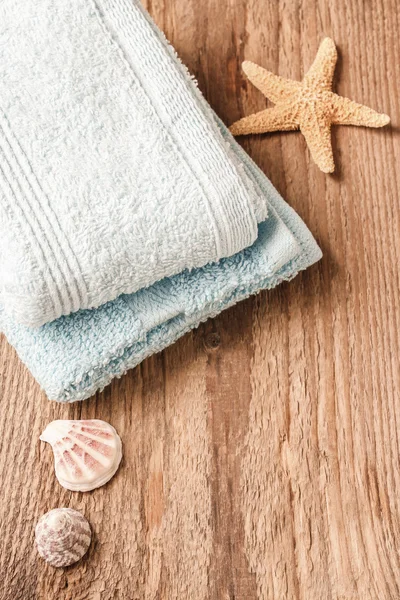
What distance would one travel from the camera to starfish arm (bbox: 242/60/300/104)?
0.92 meters

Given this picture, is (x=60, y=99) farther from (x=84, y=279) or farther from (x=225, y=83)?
(x=225, y=83)

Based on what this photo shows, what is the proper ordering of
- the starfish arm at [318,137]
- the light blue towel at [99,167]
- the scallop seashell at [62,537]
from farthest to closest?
the starfish arm at [318,137] → the scallop seashell at [62,537] → the light blue towel at [99,167]

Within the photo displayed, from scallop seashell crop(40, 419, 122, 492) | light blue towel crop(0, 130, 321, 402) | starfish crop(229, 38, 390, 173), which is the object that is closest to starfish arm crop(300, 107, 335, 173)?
starfish crop(229, 38, 390, 173)

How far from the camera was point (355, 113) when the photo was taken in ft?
2.99

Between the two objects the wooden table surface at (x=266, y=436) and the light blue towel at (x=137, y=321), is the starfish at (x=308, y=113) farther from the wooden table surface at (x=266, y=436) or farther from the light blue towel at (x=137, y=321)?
the light blue towel at (x=137, y=321)

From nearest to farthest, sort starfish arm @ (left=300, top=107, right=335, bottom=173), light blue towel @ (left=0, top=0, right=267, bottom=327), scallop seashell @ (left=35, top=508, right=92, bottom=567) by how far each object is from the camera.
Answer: light blue towel @ (left=0, top=0, right=267, bottom=327)
scallop seashell @ (left=35, top=508, right=92, bottom=567)
starfish arm @ (left=300, top=107, right=335, bottom=173)

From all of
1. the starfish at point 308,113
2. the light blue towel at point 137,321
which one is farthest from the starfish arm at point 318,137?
the light blue towel at point 137,321

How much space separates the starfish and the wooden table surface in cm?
2

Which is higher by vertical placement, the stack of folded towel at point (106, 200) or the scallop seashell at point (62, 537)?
the stack of folded towel at point (106, 200)

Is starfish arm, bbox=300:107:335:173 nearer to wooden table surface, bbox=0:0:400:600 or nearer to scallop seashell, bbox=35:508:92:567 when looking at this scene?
wooden table surface, bbox=0:0:400:600

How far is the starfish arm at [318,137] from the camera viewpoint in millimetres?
903

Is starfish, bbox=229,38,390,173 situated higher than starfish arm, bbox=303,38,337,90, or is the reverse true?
starfish arm, bbox=303,38,337,90

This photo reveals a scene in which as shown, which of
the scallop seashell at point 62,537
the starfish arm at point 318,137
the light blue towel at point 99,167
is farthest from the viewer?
the starfish arm at point 318,137

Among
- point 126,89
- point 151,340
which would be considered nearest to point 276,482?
point 151,340
